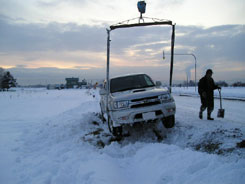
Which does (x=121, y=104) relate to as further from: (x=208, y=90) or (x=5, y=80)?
(x=5, y=80)

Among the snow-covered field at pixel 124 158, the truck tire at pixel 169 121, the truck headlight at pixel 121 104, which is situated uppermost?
the truck headlight at pixel 121 104

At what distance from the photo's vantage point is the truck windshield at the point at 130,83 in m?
5.58

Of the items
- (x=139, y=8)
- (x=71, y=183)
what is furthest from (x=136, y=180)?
(x=139, y=8)

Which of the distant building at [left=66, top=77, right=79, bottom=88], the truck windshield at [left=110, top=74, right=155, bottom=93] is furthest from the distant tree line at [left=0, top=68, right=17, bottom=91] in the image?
the truck windshield at [left=110, top=74, right=155, bottom=93]

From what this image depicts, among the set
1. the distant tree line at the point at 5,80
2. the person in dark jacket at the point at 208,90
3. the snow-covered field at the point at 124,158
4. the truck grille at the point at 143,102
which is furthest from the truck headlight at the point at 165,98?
the distant tree line at the point at 5,80

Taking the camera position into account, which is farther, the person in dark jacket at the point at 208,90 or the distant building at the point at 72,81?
the distant building at the point at 72,81

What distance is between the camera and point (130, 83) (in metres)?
5.80

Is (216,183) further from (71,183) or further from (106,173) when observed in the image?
(71,183)

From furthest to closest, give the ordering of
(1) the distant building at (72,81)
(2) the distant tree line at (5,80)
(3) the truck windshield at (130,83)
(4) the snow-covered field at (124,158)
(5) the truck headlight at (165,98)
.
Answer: (1) the distant building at (72,81) → (2) the distant tree line at (5,80) → (3) the truck windshield at (130,83) → (5) the truck headlight at (165,98) → (4) the snow-covered field at (124,158)

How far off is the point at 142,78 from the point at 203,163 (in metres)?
3.80

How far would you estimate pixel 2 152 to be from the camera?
150 inches

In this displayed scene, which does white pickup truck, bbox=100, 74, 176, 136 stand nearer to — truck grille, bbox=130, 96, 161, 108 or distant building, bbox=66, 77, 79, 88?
truck grille, bbox=130, 96, 161, 108

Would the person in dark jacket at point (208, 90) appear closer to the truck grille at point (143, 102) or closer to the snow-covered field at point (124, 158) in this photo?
the snow-covered field at point (124, 158)

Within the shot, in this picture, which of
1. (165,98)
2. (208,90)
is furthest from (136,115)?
(208,90)
